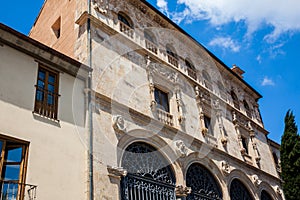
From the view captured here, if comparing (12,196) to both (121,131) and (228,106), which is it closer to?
(121,131)

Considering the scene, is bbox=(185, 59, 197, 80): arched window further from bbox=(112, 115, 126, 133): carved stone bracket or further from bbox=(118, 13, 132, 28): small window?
bbox=(112, 115, 126, 133): carved stone bracket

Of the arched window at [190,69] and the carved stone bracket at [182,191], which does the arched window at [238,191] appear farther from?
the arched window at [190,69]

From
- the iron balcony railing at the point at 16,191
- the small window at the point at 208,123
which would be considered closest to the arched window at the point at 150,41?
the small window at the point at 208,123

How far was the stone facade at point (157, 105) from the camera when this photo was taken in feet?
33.8

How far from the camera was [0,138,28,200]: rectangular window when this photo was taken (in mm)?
7223

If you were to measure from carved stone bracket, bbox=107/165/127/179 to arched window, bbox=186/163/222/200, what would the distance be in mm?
3226

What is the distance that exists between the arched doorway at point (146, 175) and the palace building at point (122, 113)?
0.04 m

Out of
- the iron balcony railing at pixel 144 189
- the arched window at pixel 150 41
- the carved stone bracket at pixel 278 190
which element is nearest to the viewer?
the iron balcony railing at pixel 144 189

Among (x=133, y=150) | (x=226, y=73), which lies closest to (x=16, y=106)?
(x=133, y=150)

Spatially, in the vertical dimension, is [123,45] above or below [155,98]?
above

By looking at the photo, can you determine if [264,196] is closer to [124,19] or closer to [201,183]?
[201,183]

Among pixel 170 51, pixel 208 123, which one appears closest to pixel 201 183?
pixel 208 123

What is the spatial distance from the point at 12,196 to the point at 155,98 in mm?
6995

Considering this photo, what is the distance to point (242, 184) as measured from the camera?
15.6m
